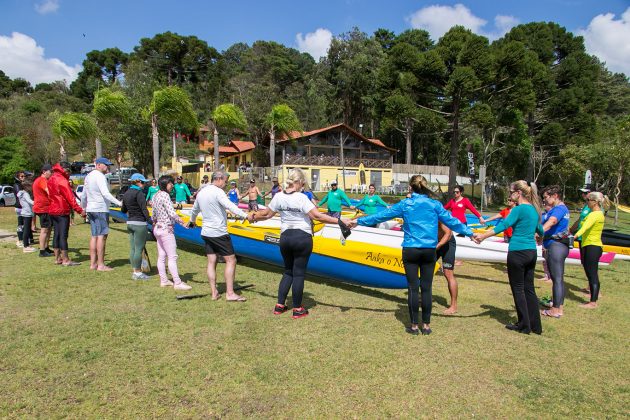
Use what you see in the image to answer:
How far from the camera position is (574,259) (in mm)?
7293

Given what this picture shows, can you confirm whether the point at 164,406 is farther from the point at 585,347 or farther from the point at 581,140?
the point at 581,140

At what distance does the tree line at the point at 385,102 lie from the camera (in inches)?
859

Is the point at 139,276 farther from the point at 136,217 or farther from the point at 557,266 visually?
the point at 557,266

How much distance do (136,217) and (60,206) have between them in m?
2.02

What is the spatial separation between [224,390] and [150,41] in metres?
71.3

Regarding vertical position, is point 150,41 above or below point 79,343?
above

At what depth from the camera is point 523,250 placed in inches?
168

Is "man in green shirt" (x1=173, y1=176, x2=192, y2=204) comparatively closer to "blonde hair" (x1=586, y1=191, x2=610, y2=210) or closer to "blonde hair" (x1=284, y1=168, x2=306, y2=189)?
"blonde hair" (x1=284, y1=168, x2=306, y2=189)

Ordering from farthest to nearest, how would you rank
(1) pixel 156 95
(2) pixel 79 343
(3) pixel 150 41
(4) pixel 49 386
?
(3) pixel 150 41 → (1) pixel 156 95 → (2) pixel 79 343 → (4) pixel 49 386

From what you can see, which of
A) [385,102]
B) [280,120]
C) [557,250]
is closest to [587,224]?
[557,250]

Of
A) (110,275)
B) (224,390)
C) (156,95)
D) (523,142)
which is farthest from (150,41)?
(224,390)

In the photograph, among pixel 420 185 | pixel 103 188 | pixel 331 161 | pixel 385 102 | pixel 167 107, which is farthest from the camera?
pixel 331 161

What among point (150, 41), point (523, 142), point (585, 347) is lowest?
point (585, 347)

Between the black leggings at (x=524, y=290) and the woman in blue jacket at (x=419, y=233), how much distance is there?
0.70m
